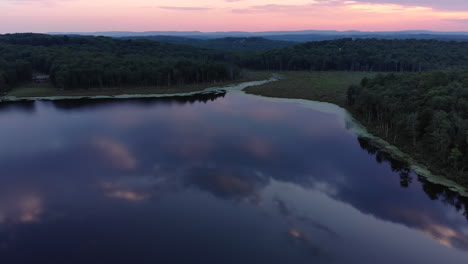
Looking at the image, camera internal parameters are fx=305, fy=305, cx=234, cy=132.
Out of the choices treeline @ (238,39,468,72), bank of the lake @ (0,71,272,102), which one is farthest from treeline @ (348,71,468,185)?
treeline @ (238,39,468,72)

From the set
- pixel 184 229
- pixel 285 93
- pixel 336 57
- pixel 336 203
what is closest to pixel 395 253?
pixel 336 203

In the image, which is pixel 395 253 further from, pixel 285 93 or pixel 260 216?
pixel 285 93

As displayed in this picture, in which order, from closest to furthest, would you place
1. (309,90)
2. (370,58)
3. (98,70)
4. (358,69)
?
(309,90)
(98,70)
(370,58)
(358,69)

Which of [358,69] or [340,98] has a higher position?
[358,69]

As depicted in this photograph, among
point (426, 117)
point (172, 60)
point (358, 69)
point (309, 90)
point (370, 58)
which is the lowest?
point (309, 90)

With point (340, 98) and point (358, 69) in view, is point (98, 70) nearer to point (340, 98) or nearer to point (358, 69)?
point (340, 98)

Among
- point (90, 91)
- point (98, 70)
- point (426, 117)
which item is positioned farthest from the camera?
point (98, 70)

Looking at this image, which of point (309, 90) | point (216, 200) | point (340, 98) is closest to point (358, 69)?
point (309, 90)
